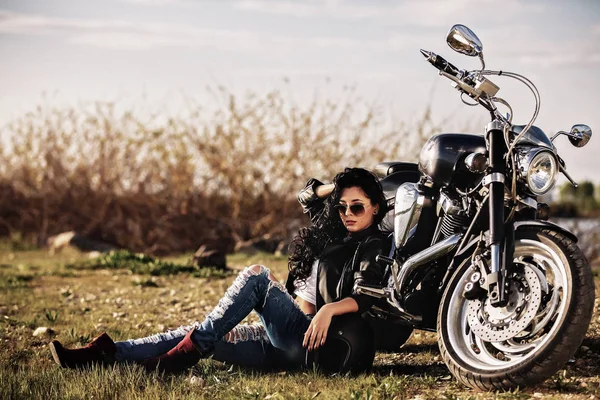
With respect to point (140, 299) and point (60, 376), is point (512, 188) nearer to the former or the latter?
point (60, 376)

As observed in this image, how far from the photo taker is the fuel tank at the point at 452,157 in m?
4.77

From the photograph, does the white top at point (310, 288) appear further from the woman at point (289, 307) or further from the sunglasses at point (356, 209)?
the sunglasses at point (356, 209)

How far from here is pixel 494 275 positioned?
14.0 ft

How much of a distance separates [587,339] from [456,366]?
70.7 inches

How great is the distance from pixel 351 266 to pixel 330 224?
1.37 ft

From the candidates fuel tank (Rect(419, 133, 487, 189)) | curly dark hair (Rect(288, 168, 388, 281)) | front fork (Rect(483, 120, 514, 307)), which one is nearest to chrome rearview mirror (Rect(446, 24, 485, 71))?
front fork (Rect(483, 120, 514, 307))

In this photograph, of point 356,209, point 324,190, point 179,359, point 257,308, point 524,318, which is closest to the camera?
point 524,318

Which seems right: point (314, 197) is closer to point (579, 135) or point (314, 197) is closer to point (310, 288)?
point (310, 288)

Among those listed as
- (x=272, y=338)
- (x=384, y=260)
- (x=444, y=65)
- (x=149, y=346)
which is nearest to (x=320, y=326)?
(x=272, y=338)

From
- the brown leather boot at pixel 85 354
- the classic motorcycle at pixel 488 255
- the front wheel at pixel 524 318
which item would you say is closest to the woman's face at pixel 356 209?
the classic motorcycle at pixel 488 255

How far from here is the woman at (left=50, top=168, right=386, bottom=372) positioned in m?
4.95

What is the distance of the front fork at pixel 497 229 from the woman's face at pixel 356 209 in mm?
1054

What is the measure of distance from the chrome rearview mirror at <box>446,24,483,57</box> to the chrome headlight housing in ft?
2.09

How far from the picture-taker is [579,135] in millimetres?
4812
